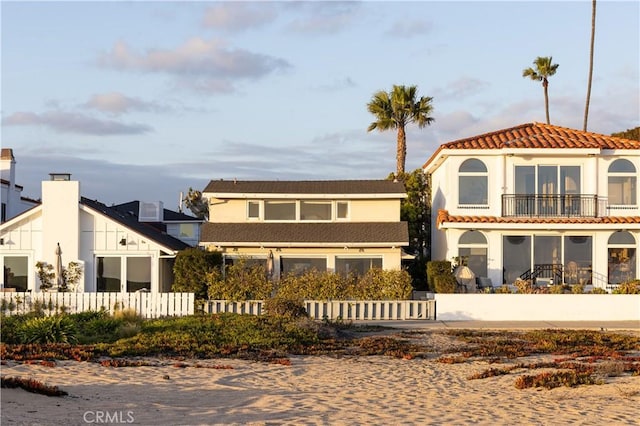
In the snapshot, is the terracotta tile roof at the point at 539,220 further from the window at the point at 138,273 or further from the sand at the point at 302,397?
the sand at the point at 302,397

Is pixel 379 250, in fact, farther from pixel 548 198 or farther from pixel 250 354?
pixel 250 354

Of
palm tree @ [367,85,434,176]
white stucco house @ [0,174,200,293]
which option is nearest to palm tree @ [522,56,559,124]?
palm tree @ [367,85,434,176]

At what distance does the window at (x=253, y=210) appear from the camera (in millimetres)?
38656

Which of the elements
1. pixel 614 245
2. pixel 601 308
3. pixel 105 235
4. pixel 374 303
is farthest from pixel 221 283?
pixel 614 245

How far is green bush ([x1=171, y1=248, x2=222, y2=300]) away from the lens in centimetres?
3203

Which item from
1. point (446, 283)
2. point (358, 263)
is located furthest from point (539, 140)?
point (358, 263)

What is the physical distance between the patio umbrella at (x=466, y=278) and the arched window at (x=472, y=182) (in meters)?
4.01

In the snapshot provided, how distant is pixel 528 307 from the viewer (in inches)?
1227

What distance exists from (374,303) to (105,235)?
1226cm

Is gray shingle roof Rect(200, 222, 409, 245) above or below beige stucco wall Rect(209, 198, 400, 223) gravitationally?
below

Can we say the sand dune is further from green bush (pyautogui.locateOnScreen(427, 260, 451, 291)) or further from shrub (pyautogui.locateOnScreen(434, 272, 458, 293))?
green bush (pyautogui.locateOnScreen(427, 260, 451, 291))

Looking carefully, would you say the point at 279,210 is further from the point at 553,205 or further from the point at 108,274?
the point at 553,205

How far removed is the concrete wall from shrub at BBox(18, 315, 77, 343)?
1352 cm

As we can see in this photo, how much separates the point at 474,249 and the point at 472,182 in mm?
2880
